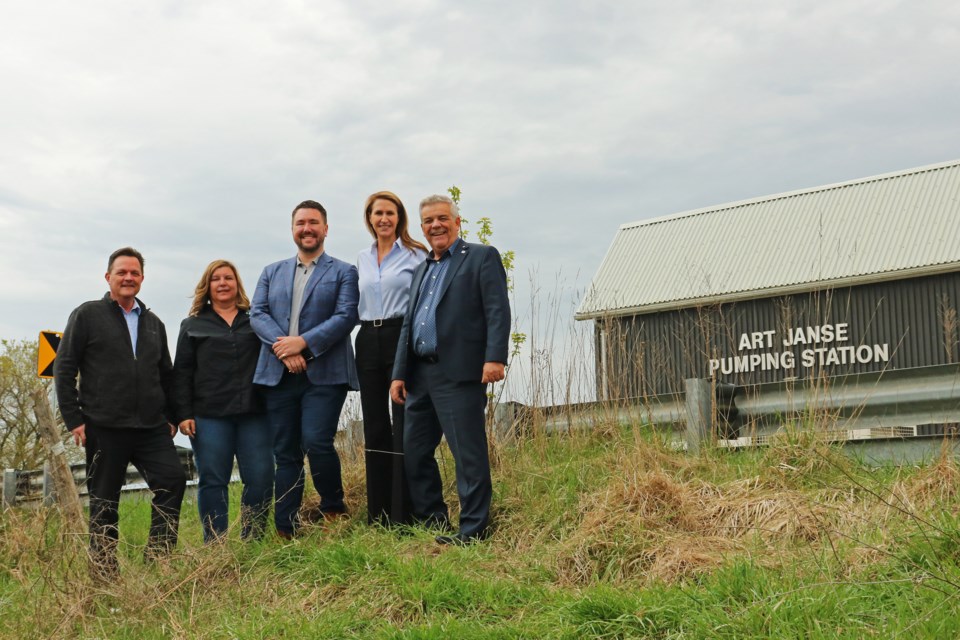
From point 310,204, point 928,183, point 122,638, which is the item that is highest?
point 928,183

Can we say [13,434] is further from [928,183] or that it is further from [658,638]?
[658,638]

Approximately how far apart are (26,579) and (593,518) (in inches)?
122

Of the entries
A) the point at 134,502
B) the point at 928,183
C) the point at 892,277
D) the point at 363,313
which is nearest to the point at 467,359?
the point at 363,313

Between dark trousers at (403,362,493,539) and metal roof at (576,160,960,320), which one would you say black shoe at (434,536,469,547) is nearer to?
dark trousers at (403,362,493,539)

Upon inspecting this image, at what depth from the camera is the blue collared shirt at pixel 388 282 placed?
671 cm

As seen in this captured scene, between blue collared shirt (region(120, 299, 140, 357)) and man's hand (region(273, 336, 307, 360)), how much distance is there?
2.77 ft

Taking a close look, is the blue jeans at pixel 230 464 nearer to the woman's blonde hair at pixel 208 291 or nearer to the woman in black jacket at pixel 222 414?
the woman in black jacket at pixel 222 414

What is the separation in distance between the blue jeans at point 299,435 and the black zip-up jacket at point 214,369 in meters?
0.18

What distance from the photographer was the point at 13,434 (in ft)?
74.1

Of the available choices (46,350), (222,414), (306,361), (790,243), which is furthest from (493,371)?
(790,243)

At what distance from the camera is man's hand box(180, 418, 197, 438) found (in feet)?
21.6

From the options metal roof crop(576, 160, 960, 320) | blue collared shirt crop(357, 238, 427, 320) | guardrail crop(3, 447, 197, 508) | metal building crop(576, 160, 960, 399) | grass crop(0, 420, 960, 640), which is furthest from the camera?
metal roof crop(576, 160, 960, 320)

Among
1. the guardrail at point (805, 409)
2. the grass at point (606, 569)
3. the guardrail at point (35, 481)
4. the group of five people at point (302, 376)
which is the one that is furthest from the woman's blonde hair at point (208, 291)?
the guardrail at point (35, 481)

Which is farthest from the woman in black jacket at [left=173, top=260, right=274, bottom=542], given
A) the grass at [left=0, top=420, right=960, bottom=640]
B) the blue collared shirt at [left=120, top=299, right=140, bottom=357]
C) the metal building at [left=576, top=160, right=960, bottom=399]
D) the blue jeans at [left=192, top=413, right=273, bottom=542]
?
the metal building at [left=576, top=160, right=960, bottom=399]
